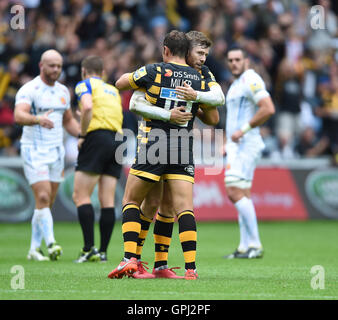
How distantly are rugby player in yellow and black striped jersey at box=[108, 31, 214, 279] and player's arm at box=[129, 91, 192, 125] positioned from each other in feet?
0.20

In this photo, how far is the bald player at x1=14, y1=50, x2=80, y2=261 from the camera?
908cm

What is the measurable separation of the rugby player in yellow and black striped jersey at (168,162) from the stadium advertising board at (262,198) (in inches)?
342

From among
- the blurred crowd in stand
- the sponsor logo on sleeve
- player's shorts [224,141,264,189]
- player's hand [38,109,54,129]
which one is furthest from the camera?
the blurred crowd in stand

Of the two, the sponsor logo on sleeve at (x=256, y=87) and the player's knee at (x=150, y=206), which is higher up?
the sponsor logo on sleeve at (x=256, y=87)

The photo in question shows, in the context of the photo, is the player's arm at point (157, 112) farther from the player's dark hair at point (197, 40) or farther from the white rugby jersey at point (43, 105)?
the white rugby jersey at point (43, 105)

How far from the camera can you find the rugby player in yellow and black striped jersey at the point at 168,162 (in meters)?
6.57

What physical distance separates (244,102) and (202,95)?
11.1 feet

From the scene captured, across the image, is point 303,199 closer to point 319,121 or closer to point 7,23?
point 319,121

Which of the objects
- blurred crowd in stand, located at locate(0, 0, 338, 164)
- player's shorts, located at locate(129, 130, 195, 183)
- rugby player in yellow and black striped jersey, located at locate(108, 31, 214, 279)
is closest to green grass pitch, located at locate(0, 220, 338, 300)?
rugby player in yellow and black striped jersey, located at locate(108, 31, 214, 279)

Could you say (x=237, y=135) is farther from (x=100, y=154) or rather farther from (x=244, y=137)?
(x=100, y=154)

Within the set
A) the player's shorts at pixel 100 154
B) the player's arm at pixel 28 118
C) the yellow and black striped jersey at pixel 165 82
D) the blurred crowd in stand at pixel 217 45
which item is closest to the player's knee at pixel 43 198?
the player's shorts at pixel 100 154

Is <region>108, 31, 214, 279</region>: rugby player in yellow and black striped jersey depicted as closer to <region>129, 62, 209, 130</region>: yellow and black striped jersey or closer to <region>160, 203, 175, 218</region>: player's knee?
<region>129, 62, 209, 130</region>: yellow and black striped jersey

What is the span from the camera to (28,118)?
28.8 ft

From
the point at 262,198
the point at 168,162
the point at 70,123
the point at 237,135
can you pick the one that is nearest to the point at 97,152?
the point at 70,123
